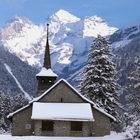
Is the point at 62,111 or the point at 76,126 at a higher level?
the point at 62,111

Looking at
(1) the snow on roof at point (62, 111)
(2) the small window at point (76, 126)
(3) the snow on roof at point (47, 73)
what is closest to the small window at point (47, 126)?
(1) the snow on roof at point (62, 111)

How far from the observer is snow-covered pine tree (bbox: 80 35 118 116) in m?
59.7

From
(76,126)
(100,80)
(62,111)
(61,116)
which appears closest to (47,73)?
(100,80)

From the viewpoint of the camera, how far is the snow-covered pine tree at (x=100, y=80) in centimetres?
5969

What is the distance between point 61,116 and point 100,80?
7.11m

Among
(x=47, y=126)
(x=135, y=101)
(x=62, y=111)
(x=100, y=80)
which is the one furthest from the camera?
(x=100, y=80)

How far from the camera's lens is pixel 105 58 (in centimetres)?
6112

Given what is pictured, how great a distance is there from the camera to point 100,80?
198 feet

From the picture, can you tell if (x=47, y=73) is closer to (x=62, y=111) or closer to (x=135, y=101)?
(x=62, y=111)

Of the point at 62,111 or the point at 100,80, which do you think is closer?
the point at 62,111

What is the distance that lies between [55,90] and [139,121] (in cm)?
2568

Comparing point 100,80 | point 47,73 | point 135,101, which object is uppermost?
point 47,73

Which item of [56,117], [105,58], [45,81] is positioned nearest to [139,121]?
[56,117]

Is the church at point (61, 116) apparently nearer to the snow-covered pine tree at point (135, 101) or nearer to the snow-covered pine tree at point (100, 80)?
the snow-covered pine tree at point (100, 80)
